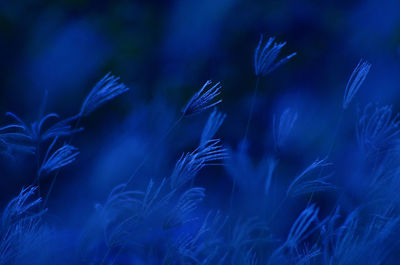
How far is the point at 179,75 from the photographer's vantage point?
1102 millimetres

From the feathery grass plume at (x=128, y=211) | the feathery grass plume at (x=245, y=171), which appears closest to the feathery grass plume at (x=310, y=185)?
the feathery grass plume at (x=245, y=171)

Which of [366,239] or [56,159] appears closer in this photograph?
[56,159]

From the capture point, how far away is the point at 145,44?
1078 mm

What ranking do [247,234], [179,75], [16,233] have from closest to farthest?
[16,233], [247,234], [179,75]

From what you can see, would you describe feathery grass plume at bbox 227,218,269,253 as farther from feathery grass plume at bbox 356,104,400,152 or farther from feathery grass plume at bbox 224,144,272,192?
feathery grass plume at bbox 356,104,400,152

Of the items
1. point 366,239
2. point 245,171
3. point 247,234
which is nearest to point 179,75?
point 245,171

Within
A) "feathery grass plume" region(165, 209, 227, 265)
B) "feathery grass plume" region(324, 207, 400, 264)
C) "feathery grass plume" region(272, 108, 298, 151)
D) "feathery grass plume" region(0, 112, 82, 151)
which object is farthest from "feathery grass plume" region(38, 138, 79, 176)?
"feathery grass plume" region(324, 207, 400, 264)

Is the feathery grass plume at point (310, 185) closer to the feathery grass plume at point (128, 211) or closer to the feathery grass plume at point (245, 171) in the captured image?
the feathery grass plume at point (245, 171)

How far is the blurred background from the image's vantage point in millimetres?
1027

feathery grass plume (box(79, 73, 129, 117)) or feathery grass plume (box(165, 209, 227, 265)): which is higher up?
feathery grass plume (box(79, 73, 129, 117))

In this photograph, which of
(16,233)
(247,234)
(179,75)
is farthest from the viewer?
(179,75)

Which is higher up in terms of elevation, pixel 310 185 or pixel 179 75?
pixel 179 75

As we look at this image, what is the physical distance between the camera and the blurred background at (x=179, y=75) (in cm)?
103

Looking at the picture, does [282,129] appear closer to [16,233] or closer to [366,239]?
[366,239]
